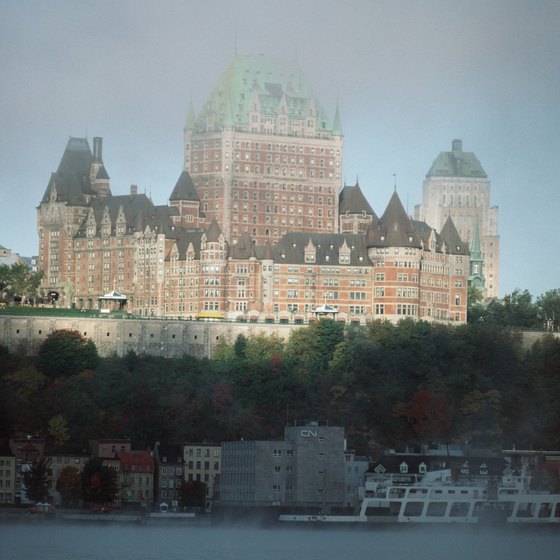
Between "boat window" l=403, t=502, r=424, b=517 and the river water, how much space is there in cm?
258

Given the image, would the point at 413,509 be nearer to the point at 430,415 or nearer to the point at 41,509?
the point at 41,509

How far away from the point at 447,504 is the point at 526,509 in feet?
17.1

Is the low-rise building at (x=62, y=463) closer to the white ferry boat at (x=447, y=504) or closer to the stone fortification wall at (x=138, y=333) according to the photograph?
the white ferry boat at (x=447, y=504)

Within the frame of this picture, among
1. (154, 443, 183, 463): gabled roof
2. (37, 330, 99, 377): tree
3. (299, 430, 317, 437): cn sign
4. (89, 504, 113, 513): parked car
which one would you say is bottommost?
(89, 504, 113, 513): parked car

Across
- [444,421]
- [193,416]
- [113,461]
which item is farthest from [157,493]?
[444,421]

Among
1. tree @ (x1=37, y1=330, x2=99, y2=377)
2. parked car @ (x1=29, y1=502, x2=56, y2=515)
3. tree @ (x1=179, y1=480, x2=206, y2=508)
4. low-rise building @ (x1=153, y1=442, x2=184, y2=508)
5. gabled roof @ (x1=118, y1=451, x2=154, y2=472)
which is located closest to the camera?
parked car @ (x1=29, y1=502, x2=56, y2=515)

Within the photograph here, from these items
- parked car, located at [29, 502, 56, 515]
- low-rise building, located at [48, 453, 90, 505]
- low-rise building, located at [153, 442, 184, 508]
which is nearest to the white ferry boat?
low-rise building, located at [153, 442, 184, 508]

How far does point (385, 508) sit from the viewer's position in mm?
149750

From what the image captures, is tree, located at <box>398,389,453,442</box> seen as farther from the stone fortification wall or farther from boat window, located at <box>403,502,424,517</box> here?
the stone fortification wall

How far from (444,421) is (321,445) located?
25875 mm

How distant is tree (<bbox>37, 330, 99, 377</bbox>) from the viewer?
187 meters

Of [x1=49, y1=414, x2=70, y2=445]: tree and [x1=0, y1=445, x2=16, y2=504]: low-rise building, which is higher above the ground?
[x1=49, y1=414, x2=70, y2=445]: tree

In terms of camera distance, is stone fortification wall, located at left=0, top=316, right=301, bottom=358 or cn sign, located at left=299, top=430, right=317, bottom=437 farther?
stone fortification wall, located at left=0, top=316, right=301, bottom=358

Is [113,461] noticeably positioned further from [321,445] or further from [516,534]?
[516,534]
